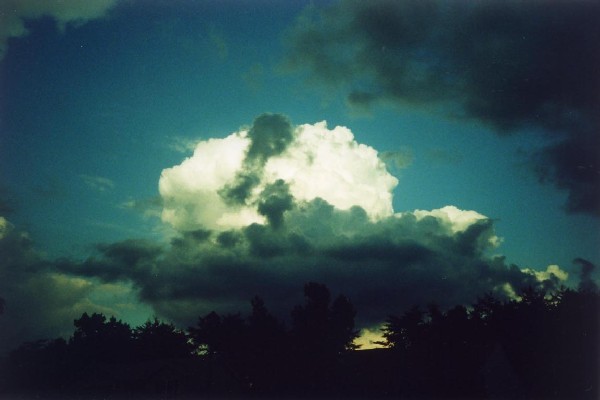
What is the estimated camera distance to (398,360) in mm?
46875

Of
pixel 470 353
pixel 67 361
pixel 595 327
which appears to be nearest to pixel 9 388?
pixel 67 361

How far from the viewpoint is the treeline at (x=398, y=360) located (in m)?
37.2

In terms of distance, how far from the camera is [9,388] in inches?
3403

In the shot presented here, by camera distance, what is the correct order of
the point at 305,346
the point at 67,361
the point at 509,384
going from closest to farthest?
the point at 509,384, the point at 305,346, the point at 67,361

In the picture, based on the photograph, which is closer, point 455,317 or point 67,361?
point 455,317

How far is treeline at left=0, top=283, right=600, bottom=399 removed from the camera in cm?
3719

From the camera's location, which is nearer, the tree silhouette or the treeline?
the treeline

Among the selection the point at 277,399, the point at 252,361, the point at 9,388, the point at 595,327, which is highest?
the point at 595,327

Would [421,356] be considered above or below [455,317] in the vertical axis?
below

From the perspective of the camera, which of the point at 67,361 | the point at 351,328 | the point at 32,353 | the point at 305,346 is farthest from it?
the point at 32,353

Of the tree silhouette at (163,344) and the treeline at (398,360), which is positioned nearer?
the treeline at (398,360)

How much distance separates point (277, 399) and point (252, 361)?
315 inches

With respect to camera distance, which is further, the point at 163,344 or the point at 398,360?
the point at 163,344

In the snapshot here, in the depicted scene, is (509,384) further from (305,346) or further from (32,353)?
(32,353)
